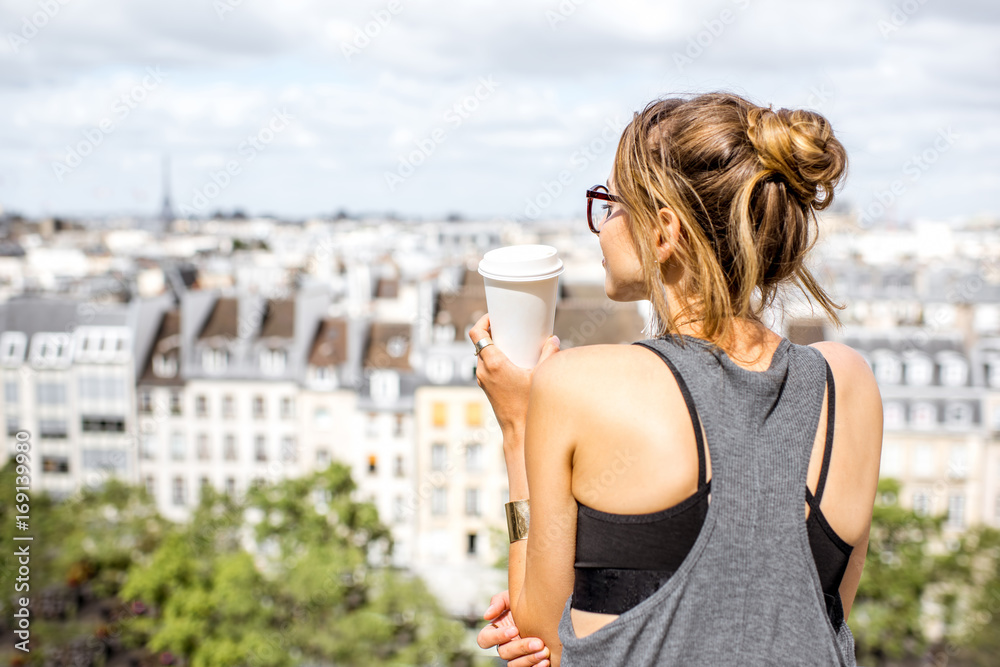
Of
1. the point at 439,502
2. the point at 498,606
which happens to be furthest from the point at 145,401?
the point at 498,606

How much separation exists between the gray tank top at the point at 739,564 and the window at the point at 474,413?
2831 cm

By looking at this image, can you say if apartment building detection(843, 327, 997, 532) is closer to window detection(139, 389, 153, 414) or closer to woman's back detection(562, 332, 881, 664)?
window detection(139, 389, 153, 414)

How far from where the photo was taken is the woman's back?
1.63 metres

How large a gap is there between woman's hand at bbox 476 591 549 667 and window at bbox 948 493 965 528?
106 feet

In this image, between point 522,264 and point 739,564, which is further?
point 522,264

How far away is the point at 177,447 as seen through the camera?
34156 mm

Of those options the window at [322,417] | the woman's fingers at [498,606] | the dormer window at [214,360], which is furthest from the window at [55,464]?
the woman's fingers at [498,606]

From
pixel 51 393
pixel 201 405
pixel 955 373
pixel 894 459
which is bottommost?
pixel 894 459

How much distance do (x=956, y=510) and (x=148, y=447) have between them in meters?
30.8

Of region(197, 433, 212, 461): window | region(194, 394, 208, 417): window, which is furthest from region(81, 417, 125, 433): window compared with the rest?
region(197, 433, 212, 461): window

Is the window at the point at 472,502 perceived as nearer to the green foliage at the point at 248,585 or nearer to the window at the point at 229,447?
the green foliage at the point at 248,585

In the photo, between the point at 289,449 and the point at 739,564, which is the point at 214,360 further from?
the point at 739,564

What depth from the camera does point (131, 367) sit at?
114 feet

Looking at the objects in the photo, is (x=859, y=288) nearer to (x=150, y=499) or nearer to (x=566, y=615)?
(x=150, y=499)
